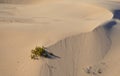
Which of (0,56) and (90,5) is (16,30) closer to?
(0,56)

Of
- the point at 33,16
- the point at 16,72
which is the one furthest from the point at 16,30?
the point at 33,16

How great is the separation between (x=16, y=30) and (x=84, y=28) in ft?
7.26

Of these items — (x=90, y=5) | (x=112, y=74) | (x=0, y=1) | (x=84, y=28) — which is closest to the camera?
(x=112, y=74)

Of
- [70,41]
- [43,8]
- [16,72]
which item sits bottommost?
[16,72]

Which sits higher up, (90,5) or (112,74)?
(90,5)

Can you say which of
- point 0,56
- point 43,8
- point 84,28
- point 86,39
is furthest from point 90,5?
point 0,56

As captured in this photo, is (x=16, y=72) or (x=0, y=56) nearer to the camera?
(x=16, y=72)

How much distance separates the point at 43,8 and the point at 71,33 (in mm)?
7417

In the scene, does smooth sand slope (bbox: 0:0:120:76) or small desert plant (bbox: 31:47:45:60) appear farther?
small desert plant (bbox: 31:47:45:60)

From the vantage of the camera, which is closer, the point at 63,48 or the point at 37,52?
the point at 37,52

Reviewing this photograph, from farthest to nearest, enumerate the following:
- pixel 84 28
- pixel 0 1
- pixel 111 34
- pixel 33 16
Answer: pixel 0 1 → pixel 33 16 → pixel 84 28 → pixel 111 34

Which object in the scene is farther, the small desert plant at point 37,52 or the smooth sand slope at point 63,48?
the small desert plant at point 37,52

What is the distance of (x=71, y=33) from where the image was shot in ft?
33.3

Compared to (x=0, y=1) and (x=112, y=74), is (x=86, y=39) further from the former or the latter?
(x=0, y=1)
